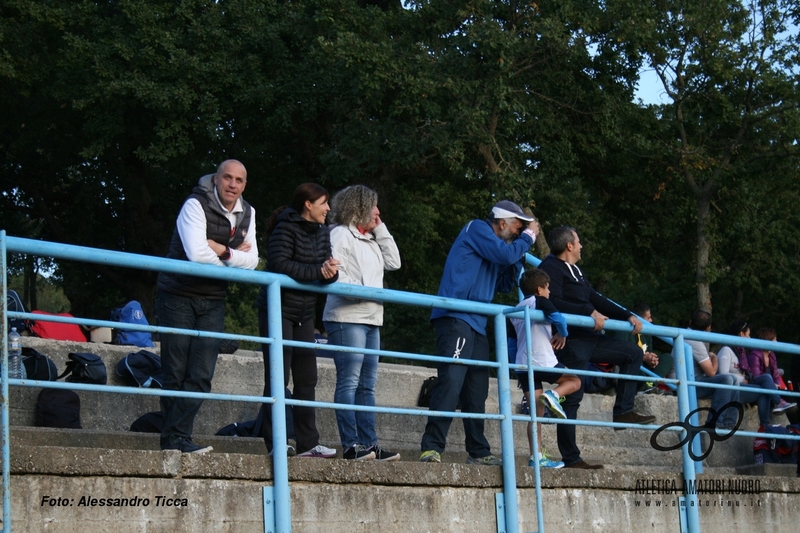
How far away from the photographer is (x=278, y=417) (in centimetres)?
504

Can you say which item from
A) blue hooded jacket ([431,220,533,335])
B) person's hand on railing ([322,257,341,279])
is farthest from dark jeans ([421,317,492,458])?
person's hand on railing ([322,257,341,279])

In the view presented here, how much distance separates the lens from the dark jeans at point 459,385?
621 centimetres

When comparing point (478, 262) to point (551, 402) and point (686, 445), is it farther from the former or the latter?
point (686, 445)

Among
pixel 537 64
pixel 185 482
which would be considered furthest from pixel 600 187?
pixel 185 482

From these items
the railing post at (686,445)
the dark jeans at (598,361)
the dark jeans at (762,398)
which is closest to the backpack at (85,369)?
the dark jeans at (598,361)

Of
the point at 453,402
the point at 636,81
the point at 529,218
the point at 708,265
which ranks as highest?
the point at 636,81

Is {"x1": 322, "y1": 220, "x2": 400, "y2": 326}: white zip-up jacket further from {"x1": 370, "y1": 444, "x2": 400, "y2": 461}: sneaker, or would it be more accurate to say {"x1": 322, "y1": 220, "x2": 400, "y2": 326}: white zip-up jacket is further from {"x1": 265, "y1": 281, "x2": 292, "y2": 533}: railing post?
{"x1": 265, "y1": 281, "x2": 292, "y2": 533}: railing post

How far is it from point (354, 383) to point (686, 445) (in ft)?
7.76

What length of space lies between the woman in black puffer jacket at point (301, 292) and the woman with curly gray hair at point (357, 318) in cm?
21

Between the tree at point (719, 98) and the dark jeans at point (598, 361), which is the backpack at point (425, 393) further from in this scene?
the tree at point (719, 98)

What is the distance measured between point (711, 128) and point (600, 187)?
9.03ft

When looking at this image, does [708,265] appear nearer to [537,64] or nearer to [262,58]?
[537,64]

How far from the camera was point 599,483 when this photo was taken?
6312mm

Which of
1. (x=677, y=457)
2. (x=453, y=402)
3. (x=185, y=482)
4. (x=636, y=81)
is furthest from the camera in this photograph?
(x=636, y=81)
